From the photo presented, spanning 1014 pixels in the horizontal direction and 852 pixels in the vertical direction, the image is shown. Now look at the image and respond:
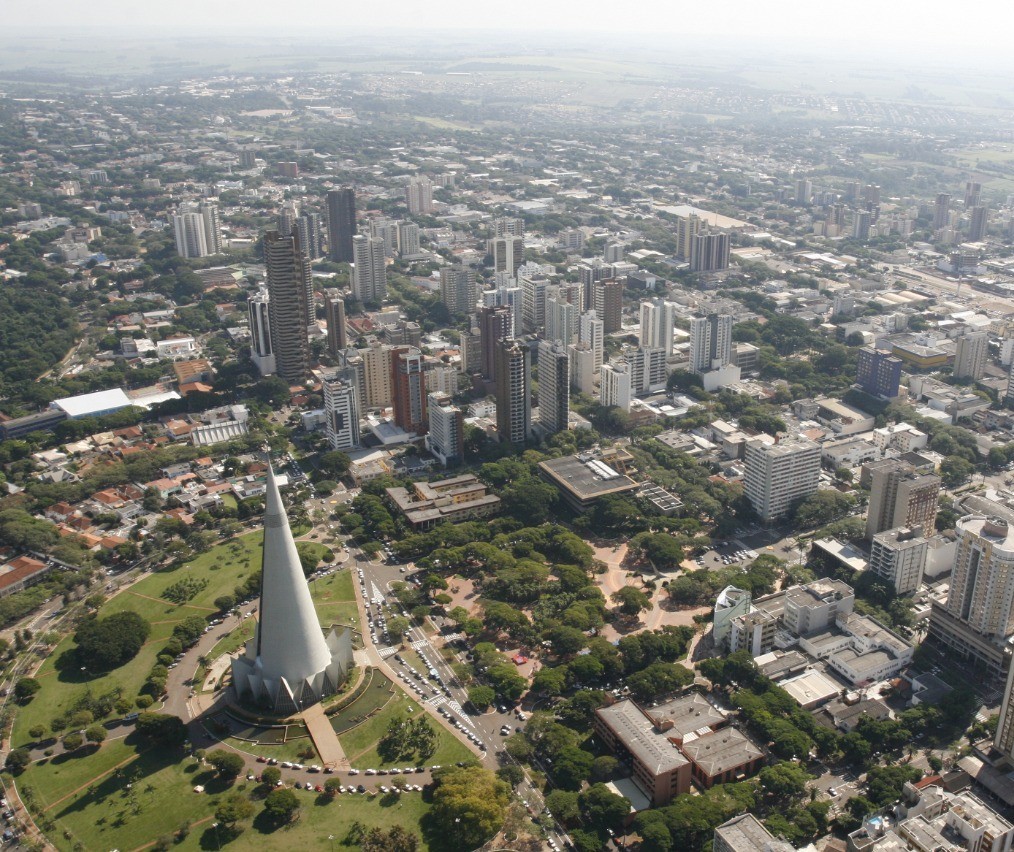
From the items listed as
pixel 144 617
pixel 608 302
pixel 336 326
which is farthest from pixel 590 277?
pixel 144 617

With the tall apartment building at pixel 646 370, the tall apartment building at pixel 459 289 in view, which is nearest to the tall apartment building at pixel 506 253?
the tall apartment building at pixel 459 289

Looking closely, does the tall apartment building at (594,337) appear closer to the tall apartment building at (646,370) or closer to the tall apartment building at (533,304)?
the tall apartment building at (646,370)

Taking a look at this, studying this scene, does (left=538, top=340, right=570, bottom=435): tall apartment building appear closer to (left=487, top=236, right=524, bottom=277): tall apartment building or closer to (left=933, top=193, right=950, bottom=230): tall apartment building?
(left=487, top=236, right=524, bottom=277): tall apartment building

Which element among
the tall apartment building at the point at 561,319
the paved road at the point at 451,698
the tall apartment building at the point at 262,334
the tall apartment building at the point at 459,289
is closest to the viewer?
the paved road at the point at 451,698

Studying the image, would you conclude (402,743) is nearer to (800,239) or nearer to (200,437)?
(200,437)

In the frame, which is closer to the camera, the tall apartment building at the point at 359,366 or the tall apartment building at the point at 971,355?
the tall apartment building at the point at 359,366

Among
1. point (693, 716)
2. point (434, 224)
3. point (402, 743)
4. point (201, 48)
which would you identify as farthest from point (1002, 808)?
point (201, 48)
